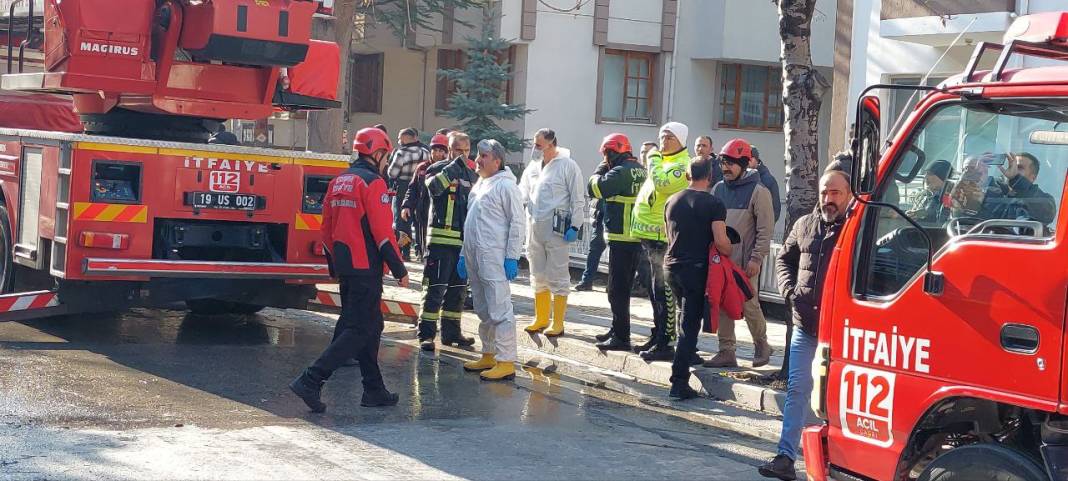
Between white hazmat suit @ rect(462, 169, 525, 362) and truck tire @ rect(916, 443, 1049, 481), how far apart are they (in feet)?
17.1

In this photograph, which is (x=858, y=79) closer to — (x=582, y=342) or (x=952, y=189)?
(x=582, y=342)

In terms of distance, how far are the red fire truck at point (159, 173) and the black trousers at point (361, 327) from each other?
263cm

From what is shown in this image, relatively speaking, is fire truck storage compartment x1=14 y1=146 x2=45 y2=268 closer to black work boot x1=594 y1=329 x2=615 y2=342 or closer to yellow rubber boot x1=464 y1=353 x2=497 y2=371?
yellow rubber boot x1=464 y1=353 x2=497 y2=371

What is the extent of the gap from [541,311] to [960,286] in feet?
23.7

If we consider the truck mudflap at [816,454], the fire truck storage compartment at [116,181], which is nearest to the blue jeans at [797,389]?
the truck mudflap at [816,454]

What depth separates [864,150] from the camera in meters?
5.38

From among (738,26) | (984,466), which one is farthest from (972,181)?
(738,26)

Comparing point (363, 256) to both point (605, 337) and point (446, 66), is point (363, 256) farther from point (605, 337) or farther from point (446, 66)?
point (446, 66)

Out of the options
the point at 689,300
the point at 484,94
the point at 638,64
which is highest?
the point at 638,64

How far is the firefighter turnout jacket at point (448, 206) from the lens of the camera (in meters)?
11.5

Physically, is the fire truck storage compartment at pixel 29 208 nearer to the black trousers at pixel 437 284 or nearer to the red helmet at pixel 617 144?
the black trousers at pixel 437 284

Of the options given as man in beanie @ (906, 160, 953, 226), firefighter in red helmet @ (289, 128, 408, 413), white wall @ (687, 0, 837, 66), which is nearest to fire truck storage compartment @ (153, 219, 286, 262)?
firefighter in red helmet @ (289, 128, 408, 413)

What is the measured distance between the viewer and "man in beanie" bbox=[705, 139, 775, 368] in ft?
32.9

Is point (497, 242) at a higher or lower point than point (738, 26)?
lower
